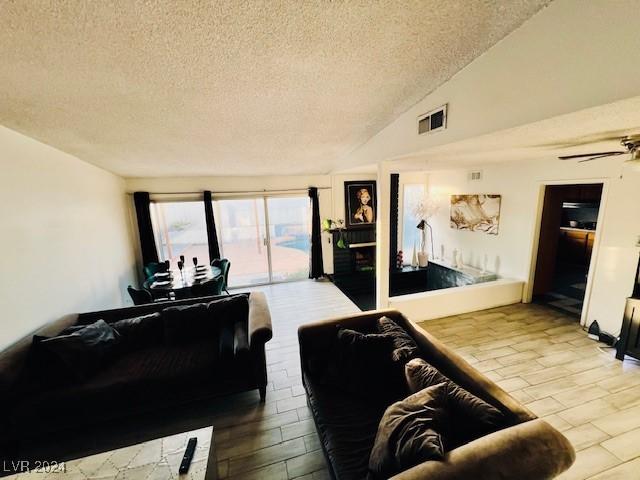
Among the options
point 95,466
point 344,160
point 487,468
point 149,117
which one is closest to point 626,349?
point 487,468

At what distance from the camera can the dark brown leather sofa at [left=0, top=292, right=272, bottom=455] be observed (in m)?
1.85

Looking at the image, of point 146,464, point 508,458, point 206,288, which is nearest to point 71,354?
point 146,464

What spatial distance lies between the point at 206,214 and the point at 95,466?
4.31 m

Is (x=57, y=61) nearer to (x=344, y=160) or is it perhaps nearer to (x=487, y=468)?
(x=487, y=468)

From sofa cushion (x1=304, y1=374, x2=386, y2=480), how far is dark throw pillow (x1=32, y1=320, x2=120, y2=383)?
6.15ft

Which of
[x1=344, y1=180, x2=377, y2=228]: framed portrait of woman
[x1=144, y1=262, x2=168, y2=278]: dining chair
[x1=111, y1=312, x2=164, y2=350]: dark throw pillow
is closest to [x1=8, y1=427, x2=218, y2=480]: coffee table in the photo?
[x1=111, y1=312, x2=164, y2=350]: dark throw pillow

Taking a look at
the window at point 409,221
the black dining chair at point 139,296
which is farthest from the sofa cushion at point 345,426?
the window at point 409,221

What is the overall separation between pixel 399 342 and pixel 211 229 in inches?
179

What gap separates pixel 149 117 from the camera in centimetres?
198

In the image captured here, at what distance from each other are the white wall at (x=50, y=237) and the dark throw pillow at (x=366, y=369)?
2758 millimetres

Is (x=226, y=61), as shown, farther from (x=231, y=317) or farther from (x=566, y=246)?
(x=566, y=246)

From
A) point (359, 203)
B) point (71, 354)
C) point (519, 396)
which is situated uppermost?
point (359, 203)

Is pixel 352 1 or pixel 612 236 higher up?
pixel 352 1

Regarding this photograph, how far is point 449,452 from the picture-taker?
3.76ft
